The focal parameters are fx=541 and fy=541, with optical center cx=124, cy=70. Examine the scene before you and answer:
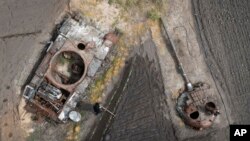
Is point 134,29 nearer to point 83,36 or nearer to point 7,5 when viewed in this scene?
point 83,36

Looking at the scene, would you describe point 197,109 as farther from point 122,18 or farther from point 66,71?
point 66,71

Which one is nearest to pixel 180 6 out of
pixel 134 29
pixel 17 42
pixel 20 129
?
pixel 134 29

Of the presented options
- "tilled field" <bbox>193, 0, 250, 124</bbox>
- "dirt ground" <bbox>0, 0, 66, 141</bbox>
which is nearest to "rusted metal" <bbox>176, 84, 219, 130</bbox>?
"tilled field" <bbox>193, 0, 250, 124</bbox>

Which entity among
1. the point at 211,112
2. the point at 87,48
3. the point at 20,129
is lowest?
the point at 20,129

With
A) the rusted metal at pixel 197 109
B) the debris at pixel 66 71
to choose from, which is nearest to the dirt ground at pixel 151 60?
the rusted metal at pixel 197 109

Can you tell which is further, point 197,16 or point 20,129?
point 197,16

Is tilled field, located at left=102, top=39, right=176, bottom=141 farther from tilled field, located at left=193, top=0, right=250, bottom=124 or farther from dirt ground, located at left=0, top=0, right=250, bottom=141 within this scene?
tilled field, located at left=193, top=0, right=250, bottom=124

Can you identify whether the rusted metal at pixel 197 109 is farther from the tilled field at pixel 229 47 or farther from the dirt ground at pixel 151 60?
the tilled field at pixel 229 47

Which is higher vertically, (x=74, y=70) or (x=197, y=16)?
(x=197, y=16)
